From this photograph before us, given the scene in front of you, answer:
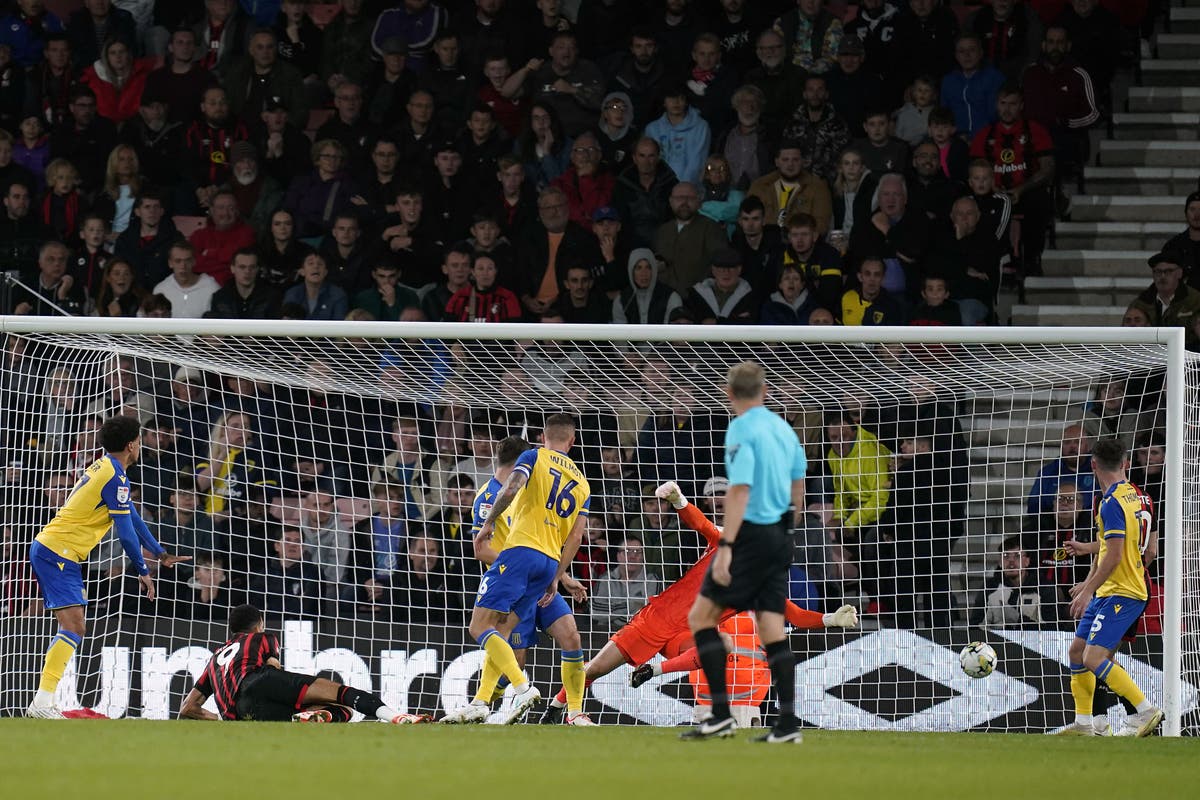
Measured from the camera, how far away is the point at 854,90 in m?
15.6

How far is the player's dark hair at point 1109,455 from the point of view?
10.3 m

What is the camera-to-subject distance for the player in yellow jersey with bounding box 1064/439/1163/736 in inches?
403

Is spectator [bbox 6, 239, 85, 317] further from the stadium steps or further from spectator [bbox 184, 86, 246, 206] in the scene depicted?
the stadium steps

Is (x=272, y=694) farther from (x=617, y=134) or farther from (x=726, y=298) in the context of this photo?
(x=617, y=134)

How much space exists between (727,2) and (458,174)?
3340mm

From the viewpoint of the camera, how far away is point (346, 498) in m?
13.0

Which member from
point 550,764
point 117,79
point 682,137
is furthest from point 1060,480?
point 117,79

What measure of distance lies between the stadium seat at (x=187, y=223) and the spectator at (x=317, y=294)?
174 centimetres

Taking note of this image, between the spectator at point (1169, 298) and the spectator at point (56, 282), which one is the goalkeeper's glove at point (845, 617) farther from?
the spectator at point (56, 282)

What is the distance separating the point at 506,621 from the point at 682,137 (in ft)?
21.9

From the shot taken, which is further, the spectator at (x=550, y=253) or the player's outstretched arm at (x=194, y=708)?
the spectator at (x=550, y=253)

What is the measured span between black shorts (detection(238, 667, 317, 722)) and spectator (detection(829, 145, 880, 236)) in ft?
22.4

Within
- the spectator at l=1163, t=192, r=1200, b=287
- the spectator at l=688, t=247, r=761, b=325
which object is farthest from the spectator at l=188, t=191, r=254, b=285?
the spectator at l=1163, t=192, r=1200, b=287

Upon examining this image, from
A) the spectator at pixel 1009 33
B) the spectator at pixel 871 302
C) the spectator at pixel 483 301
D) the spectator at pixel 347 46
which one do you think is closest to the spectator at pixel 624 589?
the spectator at pixel 483 301
